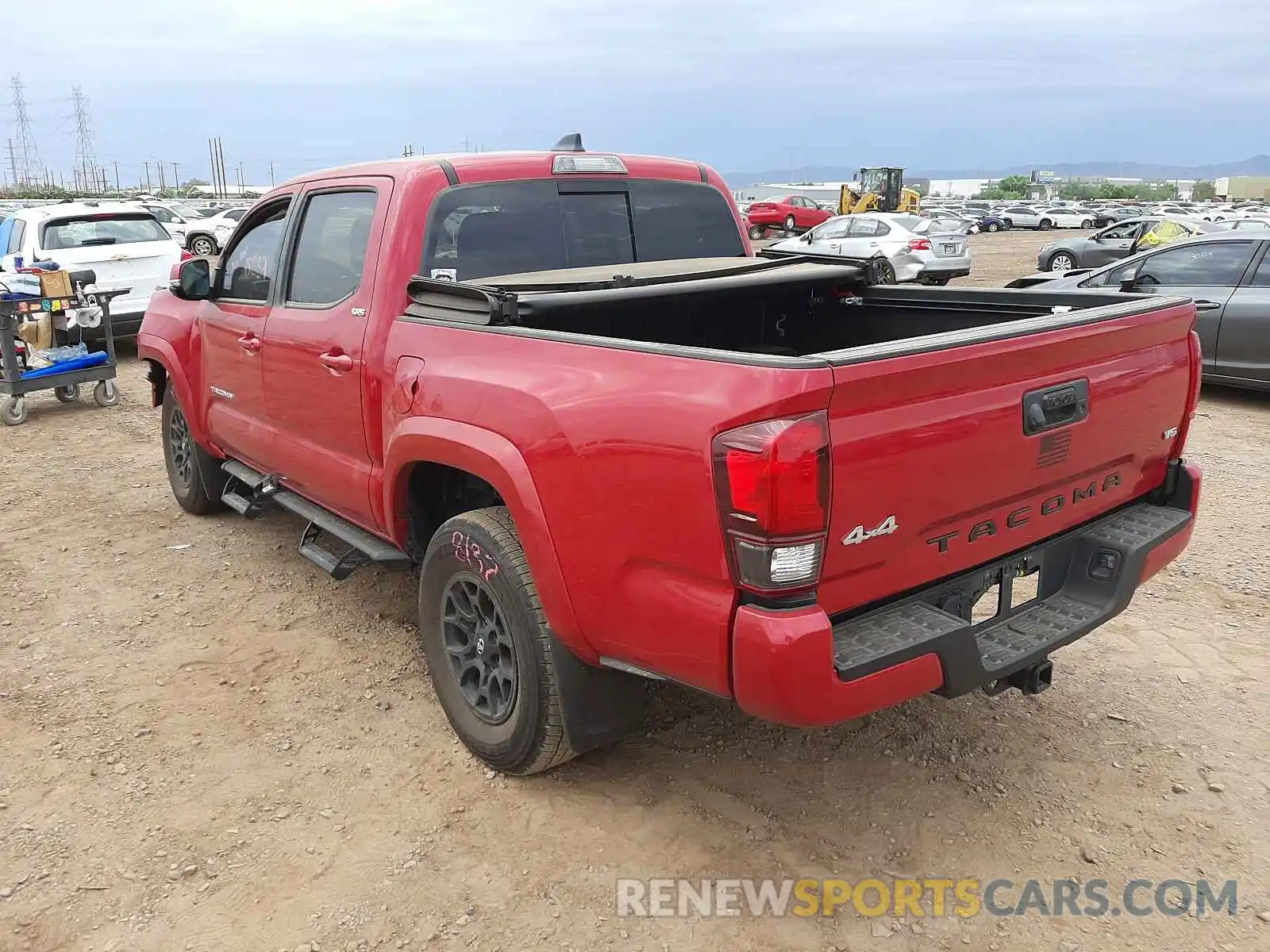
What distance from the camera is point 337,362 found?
3941mm

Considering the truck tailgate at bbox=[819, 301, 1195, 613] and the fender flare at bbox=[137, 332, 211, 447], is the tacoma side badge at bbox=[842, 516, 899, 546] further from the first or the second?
the fender flare at bbox=[137, 332, 211, 447]

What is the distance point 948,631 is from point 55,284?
29.2 feet

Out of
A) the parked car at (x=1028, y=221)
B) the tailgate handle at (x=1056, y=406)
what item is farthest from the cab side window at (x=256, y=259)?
the parked car at (x=1028, y=221)

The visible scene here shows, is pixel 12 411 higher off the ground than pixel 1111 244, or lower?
lower

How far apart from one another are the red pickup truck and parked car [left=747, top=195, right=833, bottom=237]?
3012 centimetres

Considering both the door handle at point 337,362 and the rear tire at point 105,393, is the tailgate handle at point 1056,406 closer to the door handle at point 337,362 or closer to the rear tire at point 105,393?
the door handle at point 337,362

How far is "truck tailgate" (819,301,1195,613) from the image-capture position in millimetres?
2445

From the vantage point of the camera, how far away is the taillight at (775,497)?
2301 mm

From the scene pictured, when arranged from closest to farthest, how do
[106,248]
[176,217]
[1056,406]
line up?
[1056,406], [106,248], [176,217]

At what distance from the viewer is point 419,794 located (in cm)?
339

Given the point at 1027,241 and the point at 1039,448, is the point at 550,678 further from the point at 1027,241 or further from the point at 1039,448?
the point at 1027,241

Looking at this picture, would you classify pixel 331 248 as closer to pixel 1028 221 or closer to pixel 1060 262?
pixel 1060 262

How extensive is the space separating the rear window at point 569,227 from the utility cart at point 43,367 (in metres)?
5.86

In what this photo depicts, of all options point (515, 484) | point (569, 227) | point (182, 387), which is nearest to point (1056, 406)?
point (515, 484)
